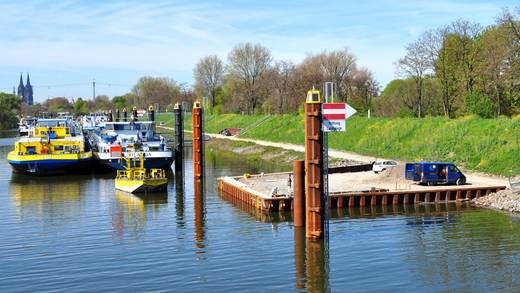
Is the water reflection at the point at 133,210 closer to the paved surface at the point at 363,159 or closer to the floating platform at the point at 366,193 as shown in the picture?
the floating platform at the point at 366,193

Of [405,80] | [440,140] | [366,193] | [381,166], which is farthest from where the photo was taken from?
[405,80]

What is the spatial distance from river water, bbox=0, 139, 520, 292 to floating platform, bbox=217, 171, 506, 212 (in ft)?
3.96

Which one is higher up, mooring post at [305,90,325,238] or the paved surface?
mooring post at [305,90,325,238]

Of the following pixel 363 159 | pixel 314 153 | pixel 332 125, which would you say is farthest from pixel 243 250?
pixel 363 159

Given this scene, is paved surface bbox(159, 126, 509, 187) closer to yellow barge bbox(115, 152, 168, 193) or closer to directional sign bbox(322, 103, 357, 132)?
yellow barge bbox(115, 152, 168, 193)

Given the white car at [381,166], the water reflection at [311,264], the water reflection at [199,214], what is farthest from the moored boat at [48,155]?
the water reflection at [311,264]

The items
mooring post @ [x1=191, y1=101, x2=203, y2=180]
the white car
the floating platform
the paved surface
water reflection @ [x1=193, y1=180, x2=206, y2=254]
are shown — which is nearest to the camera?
water reflection @ [x1=193, y1=180, x2=206, y2=254]

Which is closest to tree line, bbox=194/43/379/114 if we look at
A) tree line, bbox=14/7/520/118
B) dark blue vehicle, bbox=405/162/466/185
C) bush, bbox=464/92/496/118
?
tree line, bbox=14/7/520/118

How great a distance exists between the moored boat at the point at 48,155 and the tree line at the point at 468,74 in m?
44.8

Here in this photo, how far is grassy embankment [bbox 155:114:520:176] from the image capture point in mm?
60322

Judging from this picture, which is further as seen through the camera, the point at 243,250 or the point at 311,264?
the point at 243,250

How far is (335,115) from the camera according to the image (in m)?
32.4

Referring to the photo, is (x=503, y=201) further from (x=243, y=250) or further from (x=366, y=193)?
(x=243, y=250)

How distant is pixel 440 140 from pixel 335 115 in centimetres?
4084
